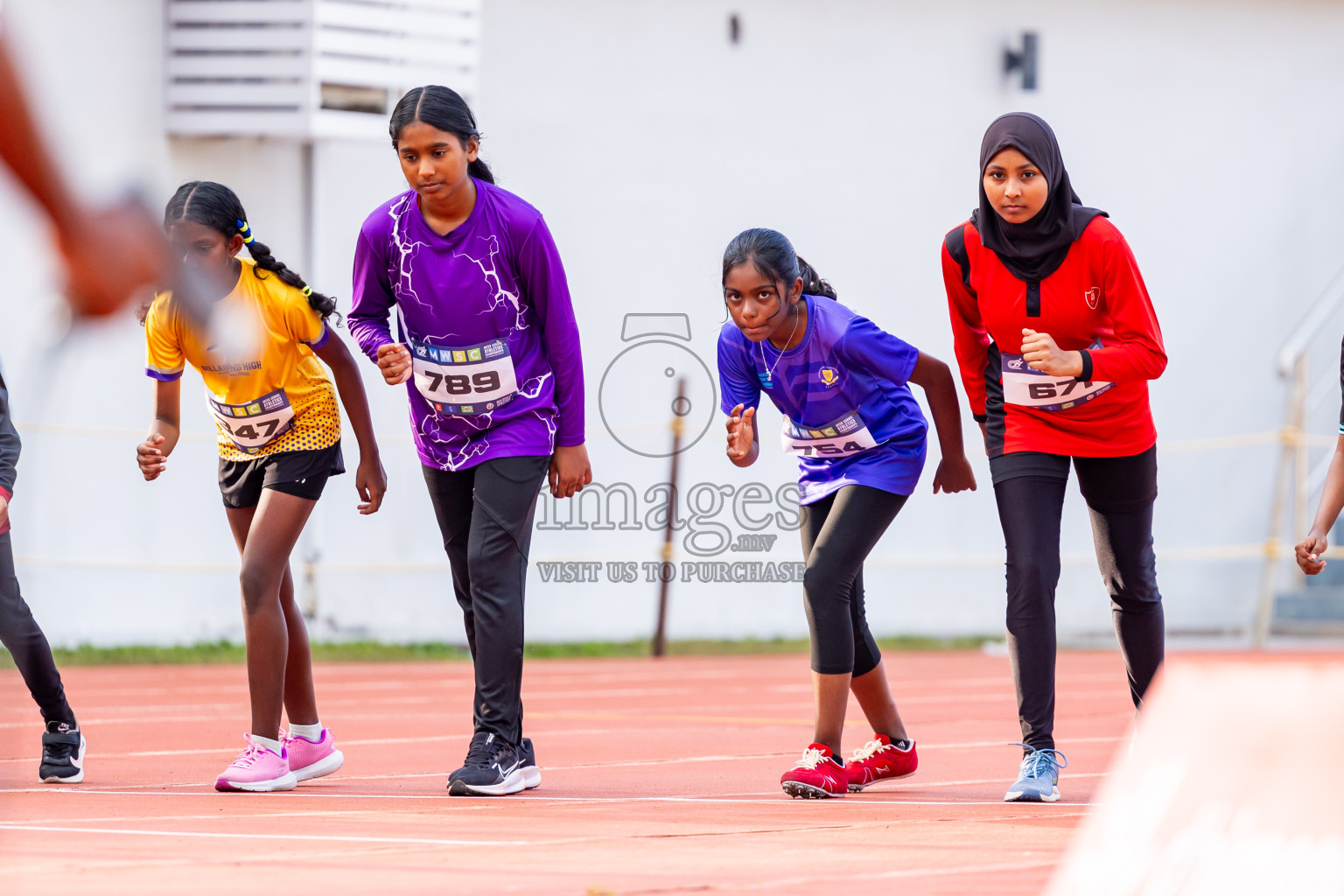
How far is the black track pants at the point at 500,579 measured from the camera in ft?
15.9

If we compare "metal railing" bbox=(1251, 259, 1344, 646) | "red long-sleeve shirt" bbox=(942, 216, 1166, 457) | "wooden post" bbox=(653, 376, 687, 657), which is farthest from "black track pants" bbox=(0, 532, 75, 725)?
"metal railing" bbox=(1251, 259, 1344, 646)

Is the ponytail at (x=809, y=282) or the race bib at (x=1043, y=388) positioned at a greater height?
the ponytail at (x=809, y=282)

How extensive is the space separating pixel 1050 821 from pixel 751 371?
5.33 ft

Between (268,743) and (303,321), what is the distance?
1193mm

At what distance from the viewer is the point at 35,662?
526 cm

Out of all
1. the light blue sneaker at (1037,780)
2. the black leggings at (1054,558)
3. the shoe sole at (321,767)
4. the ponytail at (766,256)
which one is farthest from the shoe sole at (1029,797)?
the shoe sole at (321,767)

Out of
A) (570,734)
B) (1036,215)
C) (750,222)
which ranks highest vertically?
(750,222)

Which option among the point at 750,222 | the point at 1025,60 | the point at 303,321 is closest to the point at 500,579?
the point at 303,321

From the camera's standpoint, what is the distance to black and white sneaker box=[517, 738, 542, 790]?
4.93 meters

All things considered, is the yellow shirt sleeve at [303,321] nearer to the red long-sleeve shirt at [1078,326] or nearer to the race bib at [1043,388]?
the red long-sleeve shirt at [1078,326]

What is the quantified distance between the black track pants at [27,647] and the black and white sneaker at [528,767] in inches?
54.9

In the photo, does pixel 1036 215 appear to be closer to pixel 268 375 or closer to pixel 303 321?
pixel 303 321

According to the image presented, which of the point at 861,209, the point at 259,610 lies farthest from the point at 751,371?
the point at 861,209

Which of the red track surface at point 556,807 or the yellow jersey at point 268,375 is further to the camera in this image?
the yellow jersey at point 268,375
